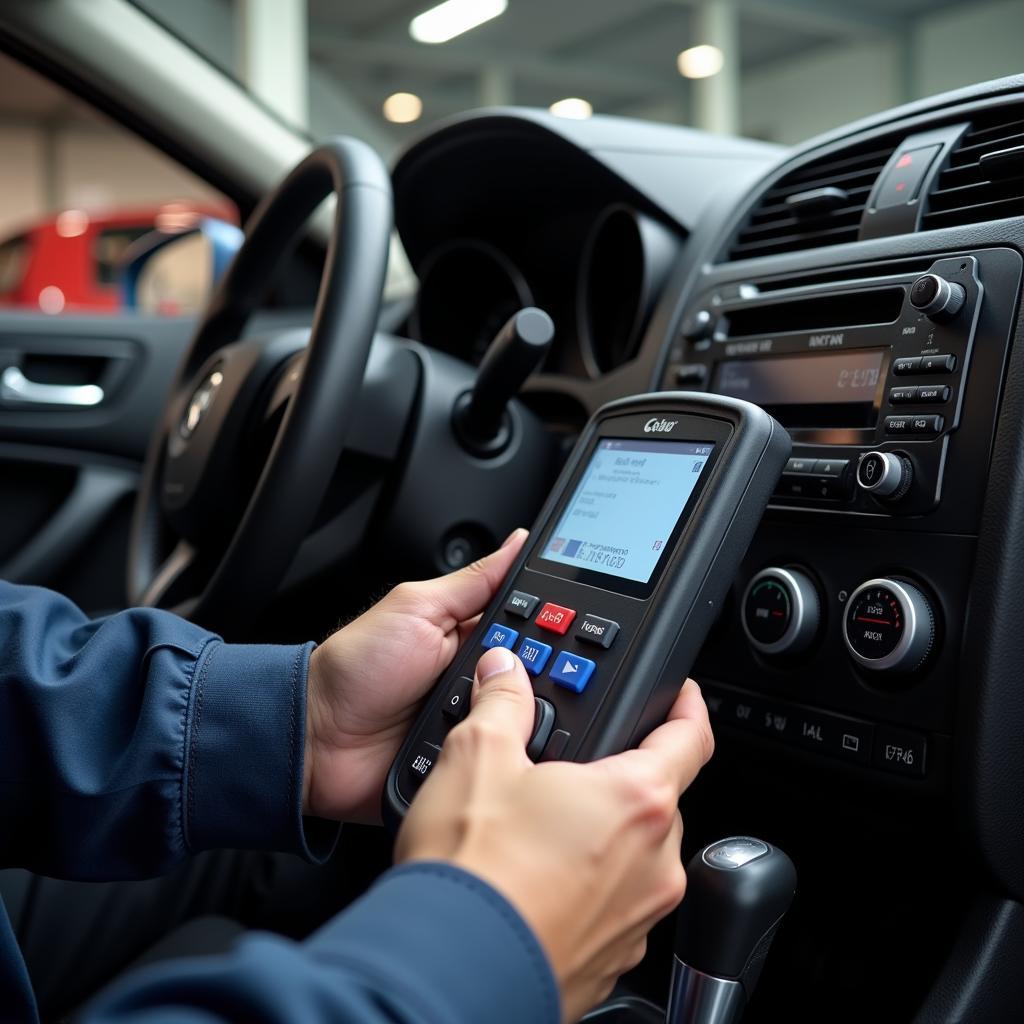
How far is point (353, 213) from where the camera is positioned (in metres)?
0.83

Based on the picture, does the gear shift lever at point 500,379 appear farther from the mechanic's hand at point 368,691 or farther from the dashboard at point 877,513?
the mechanic's hand at point 368,691

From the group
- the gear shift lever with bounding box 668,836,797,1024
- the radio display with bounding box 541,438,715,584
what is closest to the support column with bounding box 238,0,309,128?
the radio display with bounding box 541,438,715,584

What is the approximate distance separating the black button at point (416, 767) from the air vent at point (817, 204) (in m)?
0.46

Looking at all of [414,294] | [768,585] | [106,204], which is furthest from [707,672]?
[106,204]

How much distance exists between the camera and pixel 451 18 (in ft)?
16.6

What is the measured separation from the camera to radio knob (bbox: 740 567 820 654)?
666 millimetres

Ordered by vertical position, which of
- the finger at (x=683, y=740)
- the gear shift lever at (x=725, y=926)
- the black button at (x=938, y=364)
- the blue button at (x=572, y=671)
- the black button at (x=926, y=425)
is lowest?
the gear shift lever at (x=725, y=926)

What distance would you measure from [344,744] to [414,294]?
734 millimetres

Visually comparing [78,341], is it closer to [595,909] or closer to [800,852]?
[800,852]

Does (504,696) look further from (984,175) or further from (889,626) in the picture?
(984,175)

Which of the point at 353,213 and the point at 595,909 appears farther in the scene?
the point at 353,213

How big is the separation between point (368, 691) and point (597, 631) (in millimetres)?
155

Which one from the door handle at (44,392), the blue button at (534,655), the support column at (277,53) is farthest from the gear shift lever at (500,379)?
the door handle at (44,392)

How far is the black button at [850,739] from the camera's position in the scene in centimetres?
63
